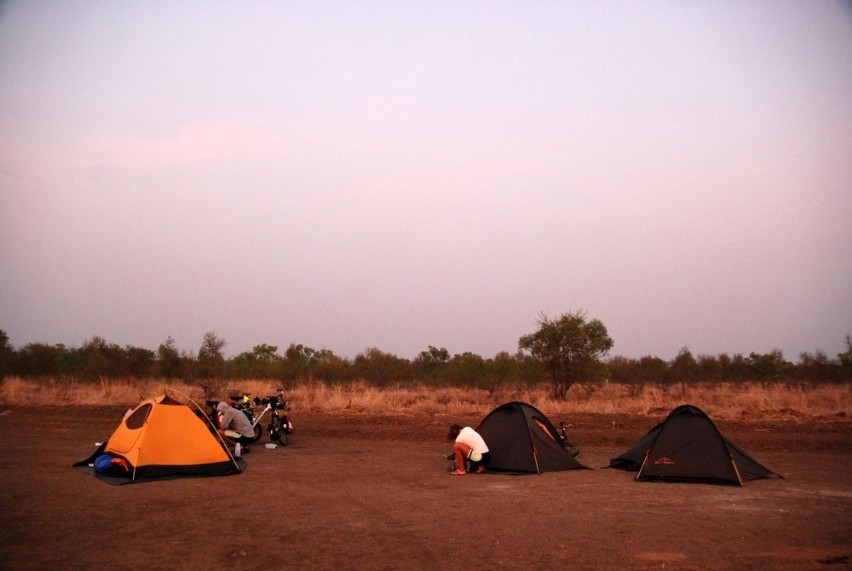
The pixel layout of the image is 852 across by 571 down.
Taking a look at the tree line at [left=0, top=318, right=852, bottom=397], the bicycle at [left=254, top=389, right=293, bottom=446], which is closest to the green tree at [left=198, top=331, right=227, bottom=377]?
the tree line at [left=0, top=318, right=852, bottom=397]

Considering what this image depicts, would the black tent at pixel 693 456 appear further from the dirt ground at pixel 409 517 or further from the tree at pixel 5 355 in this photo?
the tree at pixel 5 355

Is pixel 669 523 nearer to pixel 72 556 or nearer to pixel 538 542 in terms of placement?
pixel 538 542

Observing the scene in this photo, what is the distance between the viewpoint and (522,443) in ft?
45.5

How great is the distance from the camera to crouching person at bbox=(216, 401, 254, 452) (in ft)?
50.7

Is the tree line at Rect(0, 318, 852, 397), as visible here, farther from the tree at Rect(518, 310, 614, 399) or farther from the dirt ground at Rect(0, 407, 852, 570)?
the dirt ground at Rect(0, 407, 852, 570)

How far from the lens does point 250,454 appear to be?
15.6 meters

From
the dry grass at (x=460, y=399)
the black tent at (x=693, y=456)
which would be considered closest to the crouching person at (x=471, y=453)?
the black tent at (x=693, y=456)

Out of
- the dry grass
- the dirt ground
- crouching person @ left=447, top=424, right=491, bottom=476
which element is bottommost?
the dirt ground

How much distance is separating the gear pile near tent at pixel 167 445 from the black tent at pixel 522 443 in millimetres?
4935

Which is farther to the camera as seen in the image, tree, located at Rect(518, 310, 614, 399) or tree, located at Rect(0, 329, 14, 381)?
tree, located at Rect(0, 329, 14, 381)

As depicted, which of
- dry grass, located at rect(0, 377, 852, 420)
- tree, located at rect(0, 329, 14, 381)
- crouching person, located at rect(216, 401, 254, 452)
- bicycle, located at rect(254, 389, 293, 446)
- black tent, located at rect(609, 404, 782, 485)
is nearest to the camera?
black tent, located at rect(609, 404, 782, 485)

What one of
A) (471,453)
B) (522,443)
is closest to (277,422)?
(471,453)

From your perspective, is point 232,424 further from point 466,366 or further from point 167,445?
point 466,366

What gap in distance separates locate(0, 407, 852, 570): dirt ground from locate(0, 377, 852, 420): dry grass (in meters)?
8.88
